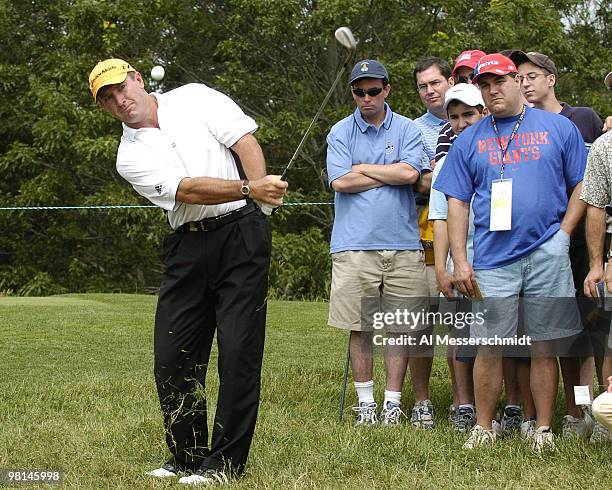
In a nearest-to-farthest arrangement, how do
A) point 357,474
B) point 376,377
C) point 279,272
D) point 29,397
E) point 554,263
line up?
point 357,474 < point 554,263 < point 29,397 < point 376,377 < point 279,272

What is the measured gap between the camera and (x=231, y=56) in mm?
19969

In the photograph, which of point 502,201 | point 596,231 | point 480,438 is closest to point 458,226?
point 502,201

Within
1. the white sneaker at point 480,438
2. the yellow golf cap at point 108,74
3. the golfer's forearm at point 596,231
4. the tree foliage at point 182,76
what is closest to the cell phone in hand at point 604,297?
the golfer's forearm at point 596,231

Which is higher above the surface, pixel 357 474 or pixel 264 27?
pixel 264 27

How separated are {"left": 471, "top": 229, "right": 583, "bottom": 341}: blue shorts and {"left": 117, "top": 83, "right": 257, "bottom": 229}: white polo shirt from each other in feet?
5.00

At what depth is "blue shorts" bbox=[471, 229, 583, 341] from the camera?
19.1ft

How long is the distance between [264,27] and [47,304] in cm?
741

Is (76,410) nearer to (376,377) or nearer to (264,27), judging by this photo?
(376,377)

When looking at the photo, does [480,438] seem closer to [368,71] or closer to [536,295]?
[536,295]

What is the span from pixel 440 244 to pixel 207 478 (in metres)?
2.10

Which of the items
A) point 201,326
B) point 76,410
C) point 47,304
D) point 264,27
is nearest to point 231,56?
point 264,27

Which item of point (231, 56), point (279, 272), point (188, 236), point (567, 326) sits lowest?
point (279, 272)

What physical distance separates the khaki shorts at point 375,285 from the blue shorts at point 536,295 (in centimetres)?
99

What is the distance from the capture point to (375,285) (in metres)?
6.88
